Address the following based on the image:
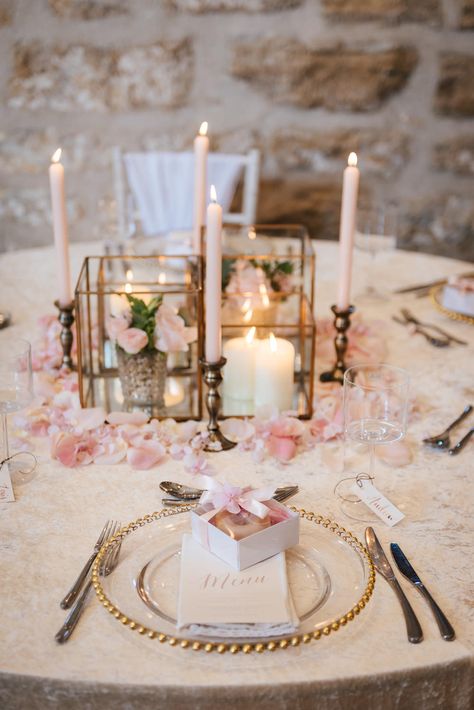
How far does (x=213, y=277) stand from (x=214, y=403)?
210 millimetres

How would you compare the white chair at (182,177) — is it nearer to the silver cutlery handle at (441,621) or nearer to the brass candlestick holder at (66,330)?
the brass candlestick holder at (66,330)

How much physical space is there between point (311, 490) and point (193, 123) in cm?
208

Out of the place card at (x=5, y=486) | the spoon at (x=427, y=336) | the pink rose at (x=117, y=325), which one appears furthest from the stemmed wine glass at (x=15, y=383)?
the spoon at (x=427, y=336)

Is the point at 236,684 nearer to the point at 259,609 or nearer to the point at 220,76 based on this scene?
the point at 259,609

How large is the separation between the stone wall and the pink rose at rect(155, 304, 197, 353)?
152 centimetres

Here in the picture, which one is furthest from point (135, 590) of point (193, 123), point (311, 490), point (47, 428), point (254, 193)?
point (193, 123)

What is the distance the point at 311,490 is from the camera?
3.76ft

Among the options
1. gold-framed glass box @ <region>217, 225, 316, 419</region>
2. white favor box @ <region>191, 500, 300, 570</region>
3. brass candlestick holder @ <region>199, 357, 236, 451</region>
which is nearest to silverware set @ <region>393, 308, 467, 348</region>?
gold-framed glass box @ <region>217, 225, 316, 419</region>

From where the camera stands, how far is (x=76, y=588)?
91cm

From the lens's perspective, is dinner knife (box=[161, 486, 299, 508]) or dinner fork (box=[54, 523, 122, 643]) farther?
dinner knife (box=[161, 486, 299, 508])

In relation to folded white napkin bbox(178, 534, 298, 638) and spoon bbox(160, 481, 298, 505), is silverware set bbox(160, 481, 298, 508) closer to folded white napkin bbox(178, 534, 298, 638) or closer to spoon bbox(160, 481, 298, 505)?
spoon bbox(160, 481, 298, 505)

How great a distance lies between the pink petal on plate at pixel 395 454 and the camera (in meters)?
1.22

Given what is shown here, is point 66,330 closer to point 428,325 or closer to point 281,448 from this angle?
point 281,448

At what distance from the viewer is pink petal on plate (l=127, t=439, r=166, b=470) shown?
1.20 m
